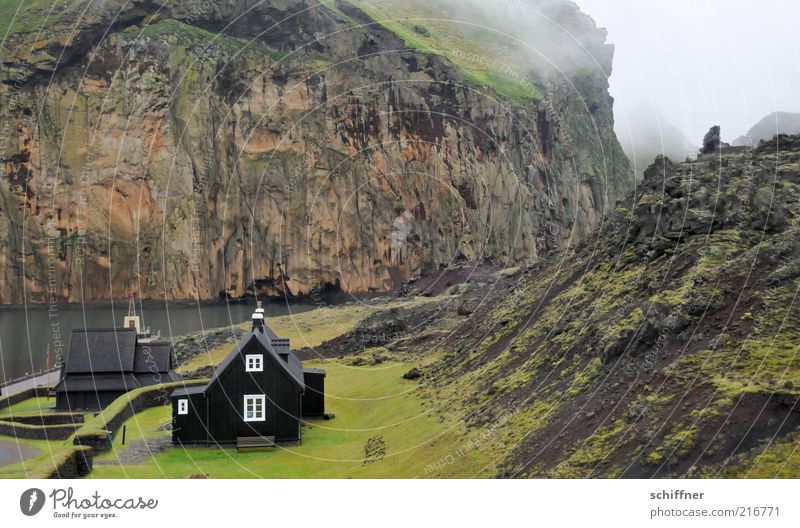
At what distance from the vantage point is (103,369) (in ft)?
184

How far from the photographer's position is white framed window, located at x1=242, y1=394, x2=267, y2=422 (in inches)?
1704

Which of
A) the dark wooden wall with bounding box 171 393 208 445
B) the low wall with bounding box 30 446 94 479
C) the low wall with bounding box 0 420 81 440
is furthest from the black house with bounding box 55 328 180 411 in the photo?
the low wall with bounding box 30 446 94 479

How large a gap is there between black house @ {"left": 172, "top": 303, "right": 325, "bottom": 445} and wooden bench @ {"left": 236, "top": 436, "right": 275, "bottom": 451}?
0.13 m

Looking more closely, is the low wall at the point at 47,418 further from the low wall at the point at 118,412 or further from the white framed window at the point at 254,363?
the white framed window at the point at 254,363

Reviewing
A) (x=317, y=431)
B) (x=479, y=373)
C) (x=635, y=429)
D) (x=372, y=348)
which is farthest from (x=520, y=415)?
(x=372, y=348)

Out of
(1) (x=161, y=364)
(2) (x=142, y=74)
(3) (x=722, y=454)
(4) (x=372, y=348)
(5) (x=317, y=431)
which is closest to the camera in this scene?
(3) (x=722, y=454)

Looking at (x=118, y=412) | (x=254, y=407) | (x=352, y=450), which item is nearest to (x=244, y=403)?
(x=254, y=407)

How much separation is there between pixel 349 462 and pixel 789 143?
2848cm

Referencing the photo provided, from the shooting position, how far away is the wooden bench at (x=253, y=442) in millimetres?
42500

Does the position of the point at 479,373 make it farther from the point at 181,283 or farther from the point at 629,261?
the point at 181,283

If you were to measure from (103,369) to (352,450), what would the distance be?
80.0 ft

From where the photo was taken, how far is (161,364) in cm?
5938
